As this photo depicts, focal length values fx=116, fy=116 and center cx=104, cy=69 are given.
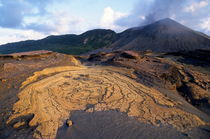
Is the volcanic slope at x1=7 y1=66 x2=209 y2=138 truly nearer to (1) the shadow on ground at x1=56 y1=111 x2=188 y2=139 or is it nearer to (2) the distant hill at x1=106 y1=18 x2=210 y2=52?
(1) the shadow on ground at x1=56 y1=111 x2=188 y2=139

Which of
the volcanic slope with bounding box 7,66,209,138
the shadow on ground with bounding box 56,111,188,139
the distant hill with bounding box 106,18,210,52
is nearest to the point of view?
the shadow on ground with bounding box 56,111,188,139

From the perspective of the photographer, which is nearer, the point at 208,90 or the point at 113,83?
the point at 208,90

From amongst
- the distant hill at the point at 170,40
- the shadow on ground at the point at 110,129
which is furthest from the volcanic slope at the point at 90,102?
the distant hill at the point at 170,40

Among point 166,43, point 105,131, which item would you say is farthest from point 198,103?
point 166,43

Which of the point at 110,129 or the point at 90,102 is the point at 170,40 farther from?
the point at 110,129

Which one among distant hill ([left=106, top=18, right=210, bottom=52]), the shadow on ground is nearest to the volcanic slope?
the shadow on ground

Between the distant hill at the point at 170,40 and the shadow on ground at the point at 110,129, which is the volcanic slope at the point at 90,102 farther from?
the distant hill at the point at 170,40

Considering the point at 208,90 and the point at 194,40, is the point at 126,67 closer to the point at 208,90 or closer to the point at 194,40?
the point at 208,90

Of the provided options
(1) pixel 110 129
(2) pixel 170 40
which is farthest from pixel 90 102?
(2) pixel 170 40
